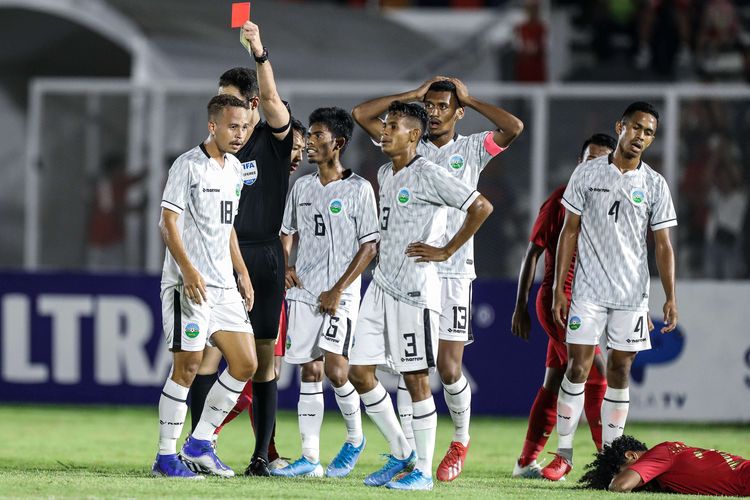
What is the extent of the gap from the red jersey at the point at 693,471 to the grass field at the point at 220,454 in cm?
31

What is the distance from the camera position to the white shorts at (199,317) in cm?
736

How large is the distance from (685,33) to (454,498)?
11.6 m

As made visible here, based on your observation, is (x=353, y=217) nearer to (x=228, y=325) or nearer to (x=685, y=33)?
(x=228, y=325)

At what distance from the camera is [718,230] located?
12.6m

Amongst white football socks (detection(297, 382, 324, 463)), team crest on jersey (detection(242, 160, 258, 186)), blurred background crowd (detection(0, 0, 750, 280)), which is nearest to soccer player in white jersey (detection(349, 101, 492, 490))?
white football socks (detection(297, 382, 324, 463))

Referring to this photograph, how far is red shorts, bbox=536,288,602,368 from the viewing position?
28.0ft

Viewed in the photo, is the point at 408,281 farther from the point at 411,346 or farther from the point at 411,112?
the point at 411,112

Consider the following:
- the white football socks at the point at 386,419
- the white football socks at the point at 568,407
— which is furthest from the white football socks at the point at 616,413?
the white football socks at the point at 386,419

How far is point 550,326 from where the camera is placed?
8.62m

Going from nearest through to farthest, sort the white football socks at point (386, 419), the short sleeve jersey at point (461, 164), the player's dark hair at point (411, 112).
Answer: the player's dark hair at point (411, 112) < the white football socks at point (386, 419) < the short sleeve jersey at point (461, 164)

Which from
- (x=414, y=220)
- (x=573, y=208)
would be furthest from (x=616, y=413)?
(x=414, y=220)

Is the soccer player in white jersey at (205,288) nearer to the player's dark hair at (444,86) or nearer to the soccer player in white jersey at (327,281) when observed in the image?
the soccer player in white jersey at (327,281)

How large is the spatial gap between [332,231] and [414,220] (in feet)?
2.34

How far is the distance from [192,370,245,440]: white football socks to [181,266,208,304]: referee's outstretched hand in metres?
0.53
